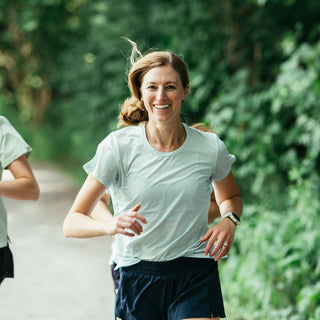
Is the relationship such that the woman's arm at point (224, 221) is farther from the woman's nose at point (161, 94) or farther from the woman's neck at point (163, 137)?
the woman's nose at point (161, 94)

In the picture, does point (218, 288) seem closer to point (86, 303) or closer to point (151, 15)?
point (86, 303)

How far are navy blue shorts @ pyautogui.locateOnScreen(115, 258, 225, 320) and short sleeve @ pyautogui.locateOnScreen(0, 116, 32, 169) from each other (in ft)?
2.94

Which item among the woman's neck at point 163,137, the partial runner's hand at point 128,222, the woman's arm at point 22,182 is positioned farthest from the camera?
the woman's arm at point 22,182

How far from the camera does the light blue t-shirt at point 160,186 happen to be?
2488 millimetres

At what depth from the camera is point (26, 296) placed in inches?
243

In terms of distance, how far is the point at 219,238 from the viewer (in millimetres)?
2502

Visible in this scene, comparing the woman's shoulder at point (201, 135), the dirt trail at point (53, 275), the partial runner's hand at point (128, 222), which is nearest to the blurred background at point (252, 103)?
the woman's shoulder at point (201, 135)

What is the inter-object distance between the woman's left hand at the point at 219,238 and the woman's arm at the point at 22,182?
41.7 inches

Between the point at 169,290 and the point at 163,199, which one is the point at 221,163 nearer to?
the point at 163,199

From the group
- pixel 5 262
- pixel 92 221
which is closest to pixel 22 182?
pixel 5 262

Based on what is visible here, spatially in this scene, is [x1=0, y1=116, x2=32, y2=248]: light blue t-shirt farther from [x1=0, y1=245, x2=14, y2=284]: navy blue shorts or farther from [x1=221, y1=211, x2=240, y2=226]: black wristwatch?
[x1=221, y1=211, x2=240, y2=226]: black wristwatch

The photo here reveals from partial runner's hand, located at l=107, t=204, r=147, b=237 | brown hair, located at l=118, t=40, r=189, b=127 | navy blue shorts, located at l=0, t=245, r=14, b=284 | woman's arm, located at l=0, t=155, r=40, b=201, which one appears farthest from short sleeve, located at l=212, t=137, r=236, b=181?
navy blue shorts, located at l=0, t=245, r=14, b=284

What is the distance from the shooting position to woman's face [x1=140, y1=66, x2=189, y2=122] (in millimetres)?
2514

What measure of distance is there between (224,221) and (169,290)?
0.40 m
